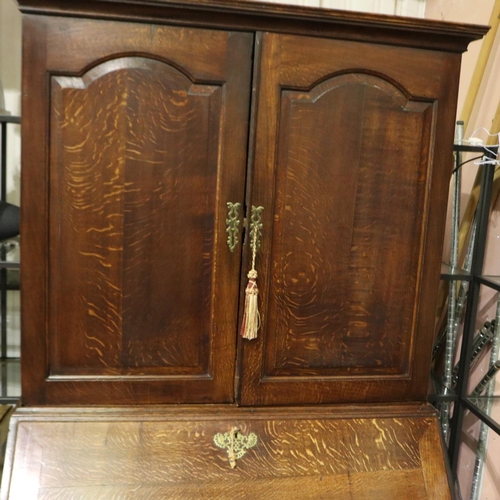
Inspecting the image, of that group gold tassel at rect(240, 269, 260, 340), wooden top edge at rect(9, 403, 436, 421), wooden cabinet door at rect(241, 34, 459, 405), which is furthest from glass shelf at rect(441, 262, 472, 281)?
gold tassel at rect(240, 269, 260, 340)

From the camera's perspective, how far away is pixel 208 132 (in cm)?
98

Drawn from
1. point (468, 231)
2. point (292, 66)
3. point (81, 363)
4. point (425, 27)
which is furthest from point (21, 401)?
point (468, 231)

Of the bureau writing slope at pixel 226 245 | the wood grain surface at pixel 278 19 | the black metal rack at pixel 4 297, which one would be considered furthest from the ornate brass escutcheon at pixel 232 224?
the black metal rack at pixel 4 297

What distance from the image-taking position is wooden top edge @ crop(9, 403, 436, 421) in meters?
1.01

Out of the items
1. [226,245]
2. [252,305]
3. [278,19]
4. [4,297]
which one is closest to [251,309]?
[252,305]

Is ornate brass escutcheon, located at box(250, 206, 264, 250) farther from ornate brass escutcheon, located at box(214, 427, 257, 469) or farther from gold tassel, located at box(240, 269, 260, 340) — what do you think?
ornate brass escutcheon, located at box(214, 427, 257, 469)

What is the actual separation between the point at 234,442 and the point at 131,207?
0.53 metres

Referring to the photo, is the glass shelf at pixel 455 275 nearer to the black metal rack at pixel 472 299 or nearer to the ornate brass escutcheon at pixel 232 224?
the black metal rack at pixel 472 299

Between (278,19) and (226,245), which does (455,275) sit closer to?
(226,245)

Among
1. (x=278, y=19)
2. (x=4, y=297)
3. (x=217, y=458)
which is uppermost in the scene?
(x=278, y=19)

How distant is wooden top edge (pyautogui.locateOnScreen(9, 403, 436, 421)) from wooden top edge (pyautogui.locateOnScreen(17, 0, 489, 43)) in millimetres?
768

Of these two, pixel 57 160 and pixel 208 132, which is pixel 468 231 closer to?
pixel 208 132

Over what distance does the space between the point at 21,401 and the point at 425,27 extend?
3.62 ft

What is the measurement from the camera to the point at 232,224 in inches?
39.7
